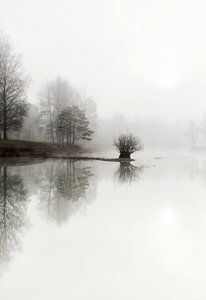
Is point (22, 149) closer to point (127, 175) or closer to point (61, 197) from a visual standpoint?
point (127, 175)

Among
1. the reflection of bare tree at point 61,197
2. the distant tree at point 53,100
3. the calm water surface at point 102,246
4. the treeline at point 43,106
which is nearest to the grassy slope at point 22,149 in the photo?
the treeline at point 43,106

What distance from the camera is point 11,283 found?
421 centimetres

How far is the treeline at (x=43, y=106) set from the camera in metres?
35.5

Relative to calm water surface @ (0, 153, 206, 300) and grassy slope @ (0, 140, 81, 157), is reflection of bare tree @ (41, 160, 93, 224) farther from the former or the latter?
grassy slope @ (0, 140, 81, 157)

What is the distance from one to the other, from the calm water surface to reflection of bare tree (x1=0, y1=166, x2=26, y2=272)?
0.7 inches

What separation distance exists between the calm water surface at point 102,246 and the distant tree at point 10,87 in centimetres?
2676

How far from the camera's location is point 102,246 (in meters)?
5.58

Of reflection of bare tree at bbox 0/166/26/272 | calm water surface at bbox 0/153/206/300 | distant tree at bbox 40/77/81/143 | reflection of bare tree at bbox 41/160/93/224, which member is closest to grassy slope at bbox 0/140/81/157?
distant tree at bbox 40/77/81/143

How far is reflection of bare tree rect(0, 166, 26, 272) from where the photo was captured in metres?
5.46

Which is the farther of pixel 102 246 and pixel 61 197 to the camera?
pixel 61 197

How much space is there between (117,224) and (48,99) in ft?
152

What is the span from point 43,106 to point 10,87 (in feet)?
51.0

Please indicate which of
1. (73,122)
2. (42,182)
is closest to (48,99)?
(73,122)

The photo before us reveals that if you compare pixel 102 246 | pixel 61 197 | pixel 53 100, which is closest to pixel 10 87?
pixel 53 100
